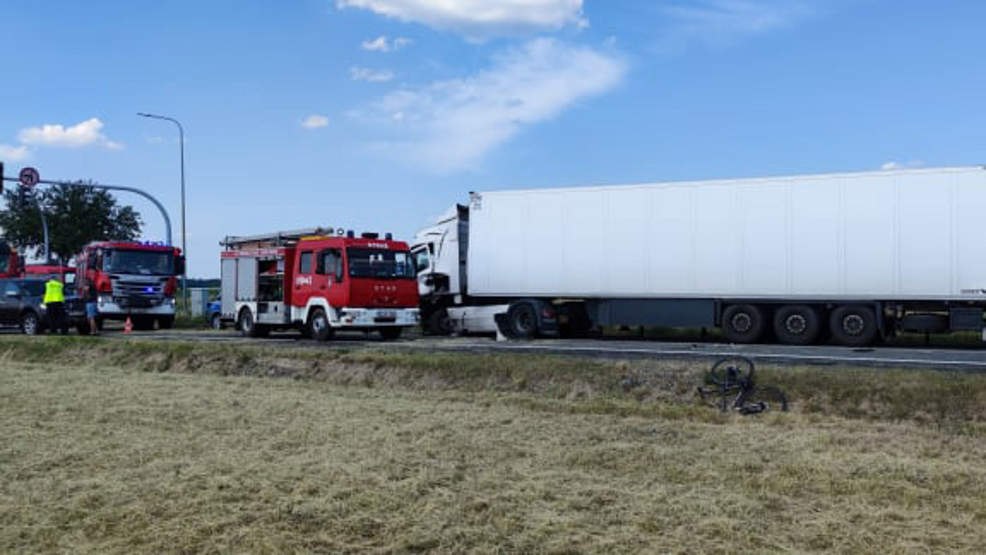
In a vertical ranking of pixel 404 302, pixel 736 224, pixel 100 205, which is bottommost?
pixel 404 302

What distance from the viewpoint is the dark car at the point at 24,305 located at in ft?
83.6

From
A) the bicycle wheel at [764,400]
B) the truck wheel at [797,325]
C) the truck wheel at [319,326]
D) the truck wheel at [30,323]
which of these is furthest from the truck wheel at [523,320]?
the truck wheel at [30,323]

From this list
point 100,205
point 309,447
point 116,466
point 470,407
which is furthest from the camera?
point 100,205

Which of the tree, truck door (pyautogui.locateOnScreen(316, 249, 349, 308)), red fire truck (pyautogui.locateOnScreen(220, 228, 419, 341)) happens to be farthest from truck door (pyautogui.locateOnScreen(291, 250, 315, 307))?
the tree

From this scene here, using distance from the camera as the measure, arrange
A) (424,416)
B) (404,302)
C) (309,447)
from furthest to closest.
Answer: (404,302), (424,416), (309,447)

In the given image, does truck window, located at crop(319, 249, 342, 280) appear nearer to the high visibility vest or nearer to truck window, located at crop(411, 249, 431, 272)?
truck window, located at crop(411, 249, 431, 272)

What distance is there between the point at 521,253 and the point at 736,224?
5.39 meters

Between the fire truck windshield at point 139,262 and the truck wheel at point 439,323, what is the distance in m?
9.19

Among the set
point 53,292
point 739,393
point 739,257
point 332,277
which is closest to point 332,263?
point 332,277

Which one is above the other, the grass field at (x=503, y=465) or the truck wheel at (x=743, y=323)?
the truck wheel at (x=743, y=323)

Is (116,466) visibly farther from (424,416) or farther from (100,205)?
(100,205)

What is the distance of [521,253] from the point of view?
74.2 ft

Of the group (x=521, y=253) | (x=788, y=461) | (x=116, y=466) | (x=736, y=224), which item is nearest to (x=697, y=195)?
(x=736, y=224)

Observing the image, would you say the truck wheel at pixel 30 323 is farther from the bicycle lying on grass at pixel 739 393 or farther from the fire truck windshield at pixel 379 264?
the bicycle lying on grass at pixel 739 393
